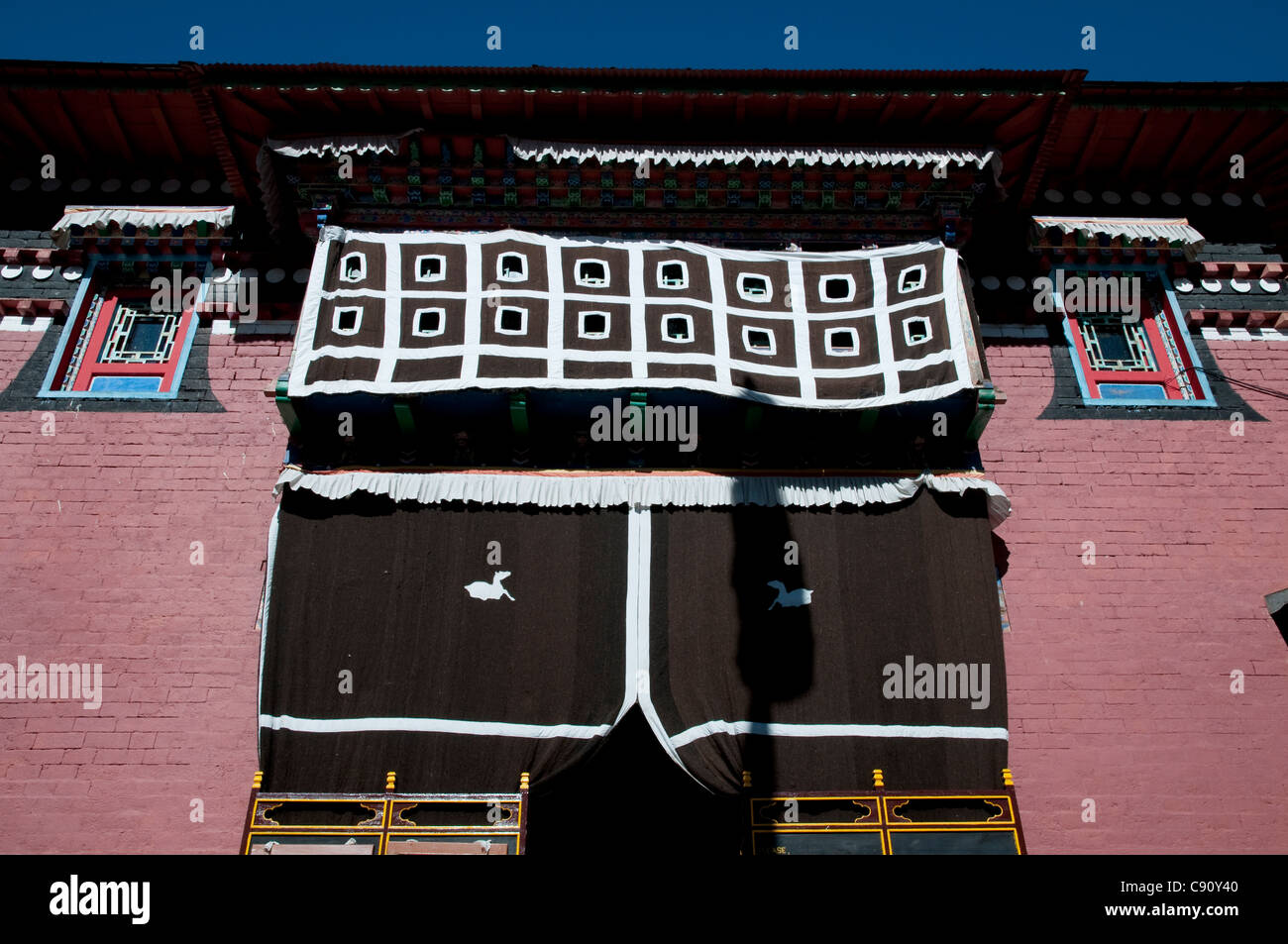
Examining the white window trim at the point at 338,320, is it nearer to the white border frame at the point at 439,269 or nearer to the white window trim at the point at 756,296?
the white border frame at the point at 439,269

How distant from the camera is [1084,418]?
10.1 m

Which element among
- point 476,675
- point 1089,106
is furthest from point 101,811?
point 1089,106

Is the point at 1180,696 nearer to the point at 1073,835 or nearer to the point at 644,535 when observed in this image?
the point at 1073,835

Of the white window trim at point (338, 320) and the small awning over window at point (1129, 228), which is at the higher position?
the small awning over window at point (1129, 228)

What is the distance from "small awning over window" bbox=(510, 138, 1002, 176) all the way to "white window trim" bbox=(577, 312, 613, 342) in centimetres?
169

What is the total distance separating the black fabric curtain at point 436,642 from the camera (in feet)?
25.7

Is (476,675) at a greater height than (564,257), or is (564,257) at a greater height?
(564,257)

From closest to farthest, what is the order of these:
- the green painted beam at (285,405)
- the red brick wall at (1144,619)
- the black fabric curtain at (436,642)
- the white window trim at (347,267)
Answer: the black fabric curtain at (436,642) < the red brick wall at (1144,619) < the green painted beam at (285,405) < the white window trim at (347,267)

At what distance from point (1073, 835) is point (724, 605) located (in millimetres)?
3114

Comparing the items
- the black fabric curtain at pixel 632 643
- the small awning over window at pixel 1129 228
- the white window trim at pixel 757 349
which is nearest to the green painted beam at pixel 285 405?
the black fabric curtain at pixel 632 643

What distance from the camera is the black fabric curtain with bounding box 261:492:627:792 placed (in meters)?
7.82

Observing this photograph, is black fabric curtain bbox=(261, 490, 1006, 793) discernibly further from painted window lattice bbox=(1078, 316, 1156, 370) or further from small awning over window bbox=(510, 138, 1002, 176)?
small awning over window bbox=(510, 138, 1002, 176)

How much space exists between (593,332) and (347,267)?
231 cm

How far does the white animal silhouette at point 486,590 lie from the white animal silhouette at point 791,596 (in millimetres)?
2040
